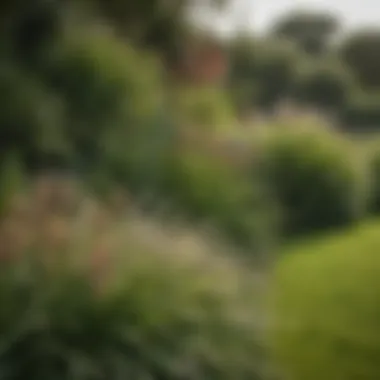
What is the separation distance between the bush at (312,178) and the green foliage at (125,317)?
1.74 ft

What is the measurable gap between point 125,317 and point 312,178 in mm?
916

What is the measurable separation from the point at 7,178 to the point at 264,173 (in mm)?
766

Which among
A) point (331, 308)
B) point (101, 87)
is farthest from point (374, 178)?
point (101, 87)

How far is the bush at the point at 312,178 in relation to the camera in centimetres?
286

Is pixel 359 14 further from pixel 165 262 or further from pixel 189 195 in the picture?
pixel 165 262

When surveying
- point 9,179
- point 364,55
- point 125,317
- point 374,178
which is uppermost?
point 364,55

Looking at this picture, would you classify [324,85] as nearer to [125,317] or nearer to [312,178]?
[312,178]

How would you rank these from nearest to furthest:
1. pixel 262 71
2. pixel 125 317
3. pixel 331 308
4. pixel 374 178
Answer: pixel 125 317, pixel 331 308, pixel 374 178, pixel 262 71

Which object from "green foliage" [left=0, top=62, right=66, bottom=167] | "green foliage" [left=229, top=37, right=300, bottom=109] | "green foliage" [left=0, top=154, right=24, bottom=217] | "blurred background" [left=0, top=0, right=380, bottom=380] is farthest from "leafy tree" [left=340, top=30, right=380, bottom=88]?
"green foliage" [left=0, top=154, right=24, bottom=217]

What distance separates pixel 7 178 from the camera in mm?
2701

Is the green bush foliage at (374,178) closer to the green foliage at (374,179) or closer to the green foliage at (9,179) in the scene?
the green foliage at (374,179)

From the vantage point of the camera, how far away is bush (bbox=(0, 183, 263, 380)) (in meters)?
2.21

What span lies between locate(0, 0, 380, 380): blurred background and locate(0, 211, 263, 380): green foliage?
0.04 feet

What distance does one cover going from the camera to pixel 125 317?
7.42 feet
